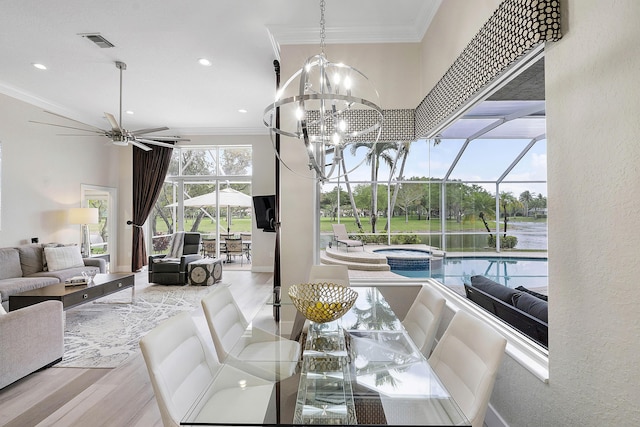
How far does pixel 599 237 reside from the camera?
112cm

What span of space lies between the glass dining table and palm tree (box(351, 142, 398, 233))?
225 centimetres

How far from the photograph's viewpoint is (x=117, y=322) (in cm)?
367

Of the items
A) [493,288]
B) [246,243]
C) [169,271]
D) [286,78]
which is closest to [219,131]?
[246,243]

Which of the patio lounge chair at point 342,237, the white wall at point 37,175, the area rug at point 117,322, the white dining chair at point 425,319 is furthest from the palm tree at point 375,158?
the white wall at point 37,175

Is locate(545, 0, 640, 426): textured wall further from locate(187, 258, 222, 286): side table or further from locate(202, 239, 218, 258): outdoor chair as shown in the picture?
locate(202, 239, 218, 258): outdoor chair

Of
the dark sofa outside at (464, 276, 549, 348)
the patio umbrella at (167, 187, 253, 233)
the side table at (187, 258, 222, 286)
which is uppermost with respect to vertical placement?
the patio umbrella at (167, 187, 253, 233)

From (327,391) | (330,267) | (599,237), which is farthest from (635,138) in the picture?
(330,267)

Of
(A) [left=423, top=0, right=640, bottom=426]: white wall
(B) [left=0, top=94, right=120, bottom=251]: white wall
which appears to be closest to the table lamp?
(B) [left=0, top=94, right=120, bottom=251]: white wall

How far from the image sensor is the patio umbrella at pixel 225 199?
6812mm

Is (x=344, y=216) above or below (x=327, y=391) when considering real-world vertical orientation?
above

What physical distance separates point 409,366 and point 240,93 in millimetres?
4574

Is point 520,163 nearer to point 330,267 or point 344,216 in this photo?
point 330,267

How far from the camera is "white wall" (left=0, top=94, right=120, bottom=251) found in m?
4.45

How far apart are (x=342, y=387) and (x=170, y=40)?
3.69 metres
